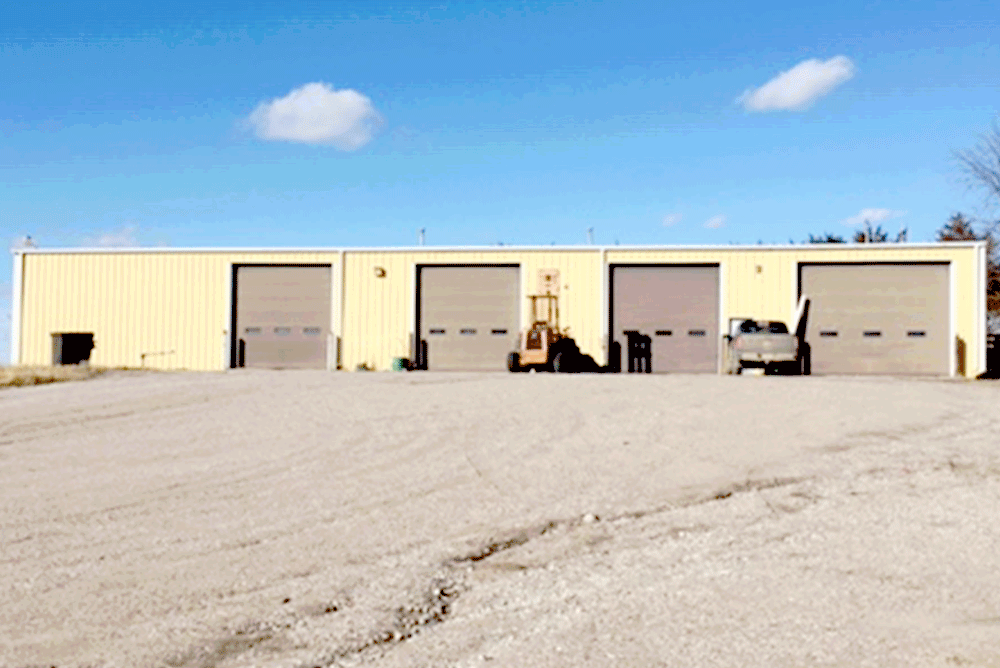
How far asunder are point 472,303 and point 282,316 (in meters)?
5.88

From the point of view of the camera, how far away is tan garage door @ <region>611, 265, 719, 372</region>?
93.4 feet

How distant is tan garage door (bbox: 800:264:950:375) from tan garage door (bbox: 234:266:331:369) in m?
14.5

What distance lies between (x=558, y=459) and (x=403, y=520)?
113 inches

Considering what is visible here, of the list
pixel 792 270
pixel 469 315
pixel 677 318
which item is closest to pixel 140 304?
pixel 469 315

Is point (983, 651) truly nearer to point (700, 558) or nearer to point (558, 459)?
point (700, 558)

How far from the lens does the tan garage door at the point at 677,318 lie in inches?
1120

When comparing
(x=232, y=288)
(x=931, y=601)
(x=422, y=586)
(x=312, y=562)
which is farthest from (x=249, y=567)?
(x=232, y=288)

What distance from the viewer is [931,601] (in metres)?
5.13

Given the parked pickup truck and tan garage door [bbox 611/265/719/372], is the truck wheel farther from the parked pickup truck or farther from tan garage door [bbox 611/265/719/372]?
the parked pickup truck

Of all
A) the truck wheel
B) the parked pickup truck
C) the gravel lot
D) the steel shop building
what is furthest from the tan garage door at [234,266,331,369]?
the gravel lot

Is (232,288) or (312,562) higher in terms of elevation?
(232,288)

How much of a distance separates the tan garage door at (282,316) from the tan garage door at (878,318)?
47.4 ft

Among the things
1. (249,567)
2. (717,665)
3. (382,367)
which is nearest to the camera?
(717,665)

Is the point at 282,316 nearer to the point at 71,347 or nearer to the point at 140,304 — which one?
the point at 140,304
